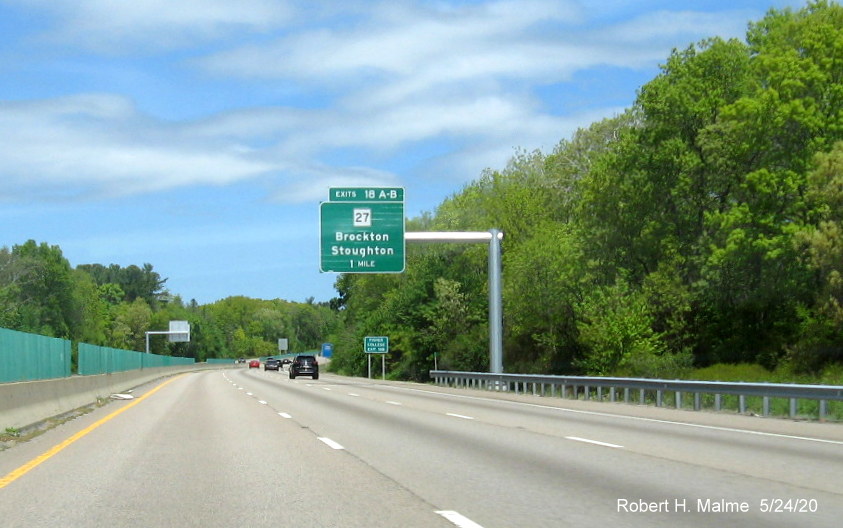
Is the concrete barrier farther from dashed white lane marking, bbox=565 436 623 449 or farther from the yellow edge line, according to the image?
dashed white lane marking, bbox=565 436 623 449

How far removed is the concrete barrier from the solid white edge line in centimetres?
1133

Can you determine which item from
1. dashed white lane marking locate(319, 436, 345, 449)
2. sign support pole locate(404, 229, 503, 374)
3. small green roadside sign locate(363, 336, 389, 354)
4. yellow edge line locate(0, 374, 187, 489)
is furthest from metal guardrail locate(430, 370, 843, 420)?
small green roadside sign locate(363, 336, 389, 354)

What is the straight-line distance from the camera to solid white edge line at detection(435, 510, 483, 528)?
332 inches

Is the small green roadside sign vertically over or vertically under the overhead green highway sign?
under

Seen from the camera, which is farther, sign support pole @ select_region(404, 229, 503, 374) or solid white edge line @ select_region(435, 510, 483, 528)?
sign support pole @ select_region(404, 229, 503, 374)

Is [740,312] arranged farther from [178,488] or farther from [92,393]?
[178,488]

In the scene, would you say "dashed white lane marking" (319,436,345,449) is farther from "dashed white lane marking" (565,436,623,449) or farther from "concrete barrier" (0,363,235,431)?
"concrete barrier" (0,363,235,431)

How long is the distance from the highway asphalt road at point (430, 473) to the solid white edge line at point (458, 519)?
42 millimetres

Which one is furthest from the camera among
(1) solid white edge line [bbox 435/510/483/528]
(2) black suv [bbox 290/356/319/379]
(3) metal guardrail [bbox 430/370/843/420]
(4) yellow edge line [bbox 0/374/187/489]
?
(2) black suv [bbox 290/356/319/379]

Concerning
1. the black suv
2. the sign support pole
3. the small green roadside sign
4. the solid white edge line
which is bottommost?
the black suv

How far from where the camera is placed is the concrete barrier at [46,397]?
1865cm

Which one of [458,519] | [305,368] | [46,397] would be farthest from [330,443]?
[305,368]

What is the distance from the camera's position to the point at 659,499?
988 cm

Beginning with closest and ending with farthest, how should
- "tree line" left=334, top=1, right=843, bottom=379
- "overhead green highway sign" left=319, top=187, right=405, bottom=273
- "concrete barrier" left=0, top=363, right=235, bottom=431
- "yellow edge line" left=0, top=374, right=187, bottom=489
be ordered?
"yellow edge line" left=0, top=374, right=187, bottom=489, "concrete barrier" left=0, top=363, right=235, bottom=431, "overhead green highway sign" left=319, top=187, right=405, bottom=273, "tree line" left=334, top=1, right=843, bottom=379
